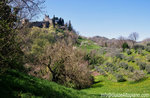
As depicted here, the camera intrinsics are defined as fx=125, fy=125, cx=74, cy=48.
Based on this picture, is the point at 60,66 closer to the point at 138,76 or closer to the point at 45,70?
the point at 45,70

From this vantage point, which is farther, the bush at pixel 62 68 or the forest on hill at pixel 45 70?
the bush at pixel 62 68

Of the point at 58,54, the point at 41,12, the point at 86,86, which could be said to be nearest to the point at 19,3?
the point at 41,12

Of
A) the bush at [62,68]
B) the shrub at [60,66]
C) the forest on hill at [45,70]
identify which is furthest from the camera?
the bush at [62,68]

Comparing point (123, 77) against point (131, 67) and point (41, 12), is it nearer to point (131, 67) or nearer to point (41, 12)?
point (131, 67)

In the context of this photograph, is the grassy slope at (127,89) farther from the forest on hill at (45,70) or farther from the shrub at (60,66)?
the shrub at (60,66)

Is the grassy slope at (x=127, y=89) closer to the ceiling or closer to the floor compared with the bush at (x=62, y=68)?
closer to the floor

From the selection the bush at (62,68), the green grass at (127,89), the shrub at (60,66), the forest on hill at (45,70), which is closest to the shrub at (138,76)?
the forest on hill at (45,70)

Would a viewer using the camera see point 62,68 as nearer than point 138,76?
Yes

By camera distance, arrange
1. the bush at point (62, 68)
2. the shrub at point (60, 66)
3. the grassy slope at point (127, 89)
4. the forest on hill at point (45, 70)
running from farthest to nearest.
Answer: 1. the bush at point (62, 68)
2. the shrub at point (60, 66)
3. the grassy slope at point (127, 89)
4. the forest on hill at point (45, 70)

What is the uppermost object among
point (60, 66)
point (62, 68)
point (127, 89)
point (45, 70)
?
point (60, 66)

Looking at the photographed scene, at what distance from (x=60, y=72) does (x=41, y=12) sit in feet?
42.1

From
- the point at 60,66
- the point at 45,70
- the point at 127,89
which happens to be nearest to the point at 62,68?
the point at 60,66

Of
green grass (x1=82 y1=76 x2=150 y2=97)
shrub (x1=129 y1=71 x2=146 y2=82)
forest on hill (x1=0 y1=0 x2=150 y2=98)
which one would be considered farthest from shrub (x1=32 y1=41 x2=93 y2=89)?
shrub (x1=129 y1=71 x2=146 y2=82)

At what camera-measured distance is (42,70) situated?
24.2m
